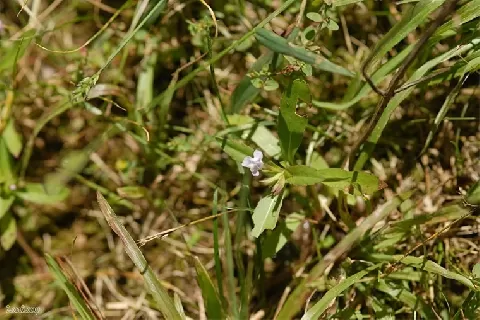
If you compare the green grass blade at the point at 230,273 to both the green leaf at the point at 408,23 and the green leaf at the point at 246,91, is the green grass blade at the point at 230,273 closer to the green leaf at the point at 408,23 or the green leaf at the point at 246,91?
the green leaf at the point at 246,91

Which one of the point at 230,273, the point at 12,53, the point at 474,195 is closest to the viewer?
the point at 474,195

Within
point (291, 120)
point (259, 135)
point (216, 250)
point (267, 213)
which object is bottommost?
point (216, 250)

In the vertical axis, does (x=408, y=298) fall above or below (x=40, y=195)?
below

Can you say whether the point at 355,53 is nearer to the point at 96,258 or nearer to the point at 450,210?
the point at 450,210

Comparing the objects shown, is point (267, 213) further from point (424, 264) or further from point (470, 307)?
point (470, 307)

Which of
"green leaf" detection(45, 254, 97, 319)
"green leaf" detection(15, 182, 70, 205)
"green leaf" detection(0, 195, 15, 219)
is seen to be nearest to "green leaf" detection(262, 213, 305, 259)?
"green leaf" detection(45, 254, 97, 319)

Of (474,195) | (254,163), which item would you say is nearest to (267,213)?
(254,163)

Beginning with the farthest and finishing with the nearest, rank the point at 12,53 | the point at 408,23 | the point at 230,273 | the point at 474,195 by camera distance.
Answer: the point at 12,53
the point at 230,273
the point at 474,195
the point at 408,23

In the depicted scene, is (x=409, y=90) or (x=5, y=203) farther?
(x=5, y=203)

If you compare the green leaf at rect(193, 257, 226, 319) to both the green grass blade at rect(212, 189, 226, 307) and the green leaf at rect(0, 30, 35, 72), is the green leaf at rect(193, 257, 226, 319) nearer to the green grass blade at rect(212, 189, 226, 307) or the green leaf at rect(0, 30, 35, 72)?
the green grass blade at rect(212, 189, 226, 307)
